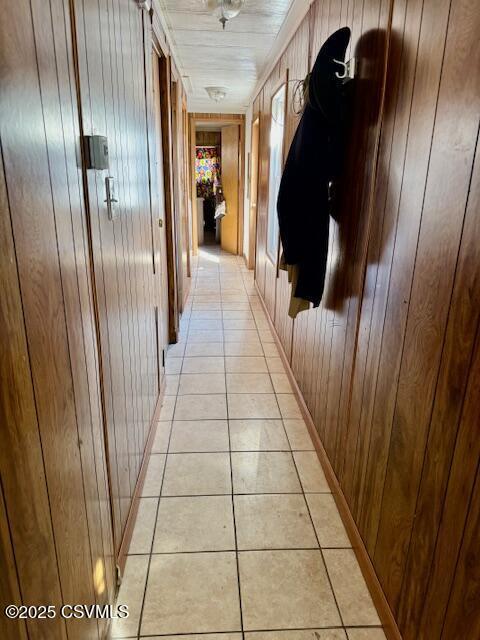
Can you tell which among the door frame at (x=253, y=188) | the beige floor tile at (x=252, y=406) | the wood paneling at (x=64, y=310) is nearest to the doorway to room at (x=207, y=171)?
the door frame at (x=253, y=188)

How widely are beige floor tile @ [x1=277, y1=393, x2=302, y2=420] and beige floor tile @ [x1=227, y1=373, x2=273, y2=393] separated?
122mm

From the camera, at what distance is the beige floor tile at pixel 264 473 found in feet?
6.79

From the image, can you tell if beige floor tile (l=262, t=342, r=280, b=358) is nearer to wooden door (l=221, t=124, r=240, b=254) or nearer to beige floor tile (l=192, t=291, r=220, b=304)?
beige floor tile (l=192, t=291, r=220, b=304)

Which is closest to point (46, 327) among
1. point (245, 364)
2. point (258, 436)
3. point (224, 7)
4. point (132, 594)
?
point (132, 594)

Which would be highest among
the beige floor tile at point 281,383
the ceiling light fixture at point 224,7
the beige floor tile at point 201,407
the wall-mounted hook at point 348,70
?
the ceiling light fixture at point 224,7

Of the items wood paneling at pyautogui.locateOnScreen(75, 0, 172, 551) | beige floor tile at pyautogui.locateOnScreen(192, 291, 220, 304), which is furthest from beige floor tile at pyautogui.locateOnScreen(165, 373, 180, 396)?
beige floor tile at pyautogui.locateOnScreen(192, 291, 220, 304)

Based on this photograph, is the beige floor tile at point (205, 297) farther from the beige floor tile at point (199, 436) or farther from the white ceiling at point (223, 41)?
the beige floor tile at point (199, 436)

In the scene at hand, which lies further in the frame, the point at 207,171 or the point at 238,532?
the point at 207,171

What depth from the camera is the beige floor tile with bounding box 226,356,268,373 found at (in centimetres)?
331

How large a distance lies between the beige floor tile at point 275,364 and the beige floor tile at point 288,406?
0.39m

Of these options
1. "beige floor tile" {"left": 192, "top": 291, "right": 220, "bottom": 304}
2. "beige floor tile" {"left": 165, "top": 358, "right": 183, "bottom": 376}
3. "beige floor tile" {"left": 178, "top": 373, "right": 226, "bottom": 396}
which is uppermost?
"beige floor tile" {"left": 192, "top": 291, "right": 220, "bottom": 304}

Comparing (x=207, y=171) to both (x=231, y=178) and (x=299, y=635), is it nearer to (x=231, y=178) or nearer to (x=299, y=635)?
(x=231, y=178)

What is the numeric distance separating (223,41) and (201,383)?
9.00 ft

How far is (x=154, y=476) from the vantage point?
6.99 ft
